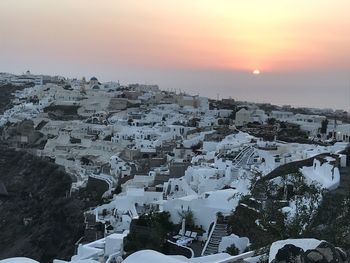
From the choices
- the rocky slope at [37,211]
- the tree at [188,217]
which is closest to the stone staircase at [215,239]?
the tree at [188,217]

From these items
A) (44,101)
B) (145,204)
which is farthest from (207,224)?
(44,101)

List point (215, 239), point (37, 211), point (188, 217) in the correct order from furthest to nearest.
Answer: point (37, 211)
point (188, 217)
point (215, 239)

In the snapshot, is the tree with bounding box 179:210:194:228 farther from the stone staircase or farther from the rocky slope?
the rocky slope

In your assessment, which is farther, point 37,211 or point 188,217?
point 37,211

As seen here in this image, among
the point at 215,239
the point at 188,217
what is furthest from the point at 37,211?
the point at 215,239

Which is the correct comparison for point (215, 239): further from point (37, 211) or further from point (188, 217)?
point (37, 211)

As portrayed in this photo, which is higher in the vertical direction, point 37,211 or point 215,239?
point 215,239

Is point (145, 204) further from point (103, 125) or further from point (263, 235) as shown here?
point (103, 125)

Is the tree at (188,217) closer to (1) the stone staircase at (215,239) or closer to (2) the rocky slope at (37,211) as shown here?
(1) the stone staircase at (215,239)
